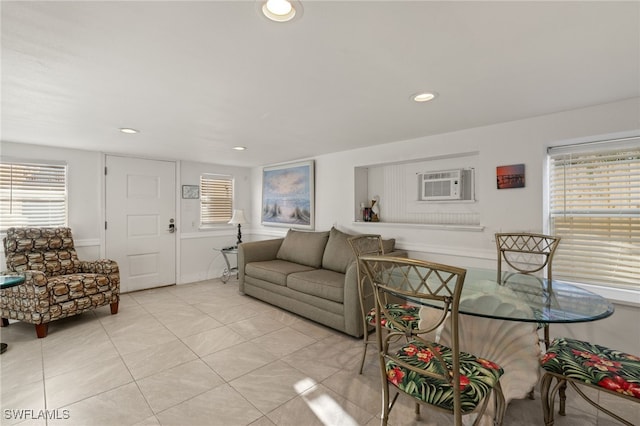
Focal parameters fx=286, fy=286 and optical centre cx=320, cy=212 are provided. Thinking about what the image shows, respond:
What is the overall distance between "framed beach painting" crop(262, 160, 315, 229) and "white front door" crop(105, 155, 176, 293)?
158 cm

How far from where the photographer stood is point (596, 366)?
1.45m

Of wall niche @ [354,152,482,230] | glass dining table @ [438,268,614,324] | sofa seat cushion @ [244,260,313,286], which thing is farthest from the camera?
sofa seat cushion @ [244,260,313,286]

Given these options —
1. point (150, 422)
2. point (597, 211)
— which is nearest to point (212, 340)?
point (150, 422)

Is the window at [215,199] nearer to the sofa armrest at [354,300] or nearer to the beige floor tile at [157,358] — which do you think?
the beige floor tile at [157,358]

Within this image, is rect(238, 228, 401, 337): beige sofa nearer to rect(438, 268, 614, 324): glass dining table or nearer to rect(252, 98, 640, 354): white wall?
rect(252, 98, 640, 354): white wall

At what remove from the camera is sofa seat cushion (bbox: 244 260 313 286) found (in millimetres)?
3623

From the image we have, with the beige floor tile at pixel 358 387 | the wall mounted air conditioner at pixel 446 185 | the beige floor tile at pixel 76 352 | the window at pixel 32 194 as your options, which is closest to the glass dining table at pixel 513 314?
the beige floor tile at pixel 358 387

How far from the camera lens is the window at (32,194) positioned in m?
3.48

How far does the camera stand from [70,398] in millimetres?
1952

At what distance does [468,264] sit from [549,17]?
7.53 feet

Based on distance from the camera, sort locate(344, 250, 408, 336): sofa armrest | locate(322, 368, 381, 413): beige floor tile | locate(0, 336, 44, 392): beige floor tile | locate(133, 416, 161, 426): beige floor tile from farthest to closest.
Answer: locate(344, 250, 408, 336): sofa armrest < locate(0, 336, 44, 392): beige floor tile < locate(322, 368, 381, 413): beige floor tile < locate(133, 416, 161, 426): beige floor tile

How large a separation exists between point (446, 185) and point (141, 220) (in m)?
4.47

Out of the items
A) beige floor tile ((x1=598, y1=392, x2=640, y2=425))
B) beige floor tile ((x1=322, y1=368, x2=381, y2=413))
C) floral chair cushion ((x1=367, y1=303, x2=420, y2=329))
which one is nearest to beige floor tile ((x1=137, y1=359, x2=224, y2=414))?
beige floor tile ((x1=322, y1=368, x2=381, y2=413))

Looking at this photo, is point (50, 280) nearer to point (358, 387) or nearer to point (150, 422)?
point (150, 422)
